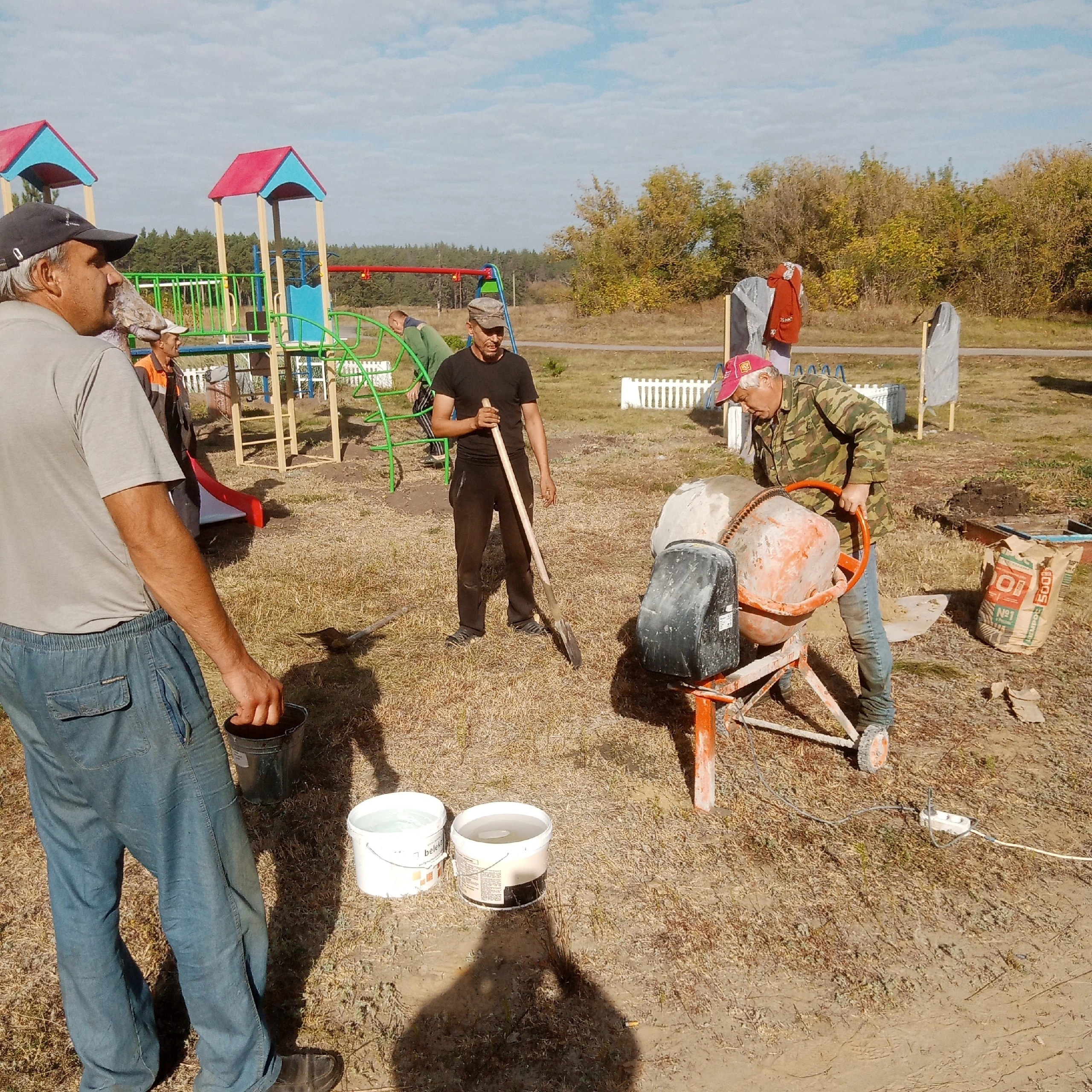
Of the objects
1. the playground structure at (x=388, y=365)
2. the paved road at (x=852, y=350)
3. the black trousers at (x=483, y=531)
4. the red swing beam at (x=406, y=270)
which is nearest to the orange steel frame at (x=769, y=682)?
the black trousers at (x=483, y=531)

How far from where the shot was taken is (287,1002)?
9.32ft

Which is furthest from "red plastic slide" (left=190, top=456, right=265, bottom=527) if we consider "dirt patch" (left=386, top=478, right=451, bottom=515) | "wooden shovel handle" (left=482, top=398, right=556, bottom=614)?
"wooden shovel handle" (left=482, top=398, right=556, bottom=614)

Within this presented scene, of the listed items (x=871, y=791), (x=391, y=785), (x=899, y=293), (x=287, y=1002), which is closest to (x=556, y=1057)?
(x=287, y=1002)

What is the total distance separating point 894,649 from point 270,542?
17.8 ft

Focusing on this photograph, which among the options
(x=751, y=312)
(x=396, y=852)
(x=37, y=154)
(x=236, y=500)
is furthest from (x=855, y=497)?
(x=37, y=154)

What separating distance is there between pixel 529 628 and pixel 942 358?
9.60m

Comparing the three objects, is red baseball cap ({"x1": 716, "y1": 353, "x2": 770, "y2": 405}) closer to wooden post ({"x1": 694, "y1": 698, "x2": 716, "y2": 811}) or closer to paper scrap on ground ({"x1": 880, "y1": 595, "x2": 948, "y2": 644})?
wooden post ({"x1": 694, "y1": 698, "x2": 716, "y2": 811})

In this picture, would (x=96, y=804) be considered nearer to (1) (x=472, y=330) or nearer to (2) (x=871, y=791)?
(2) (x=871, y=791)

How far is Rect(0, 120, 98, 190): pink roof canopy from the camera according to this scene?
10258 mm

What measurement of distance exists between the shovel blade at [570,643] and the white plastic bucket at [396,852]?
194 cm

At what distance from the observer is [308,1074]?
2.45 meters

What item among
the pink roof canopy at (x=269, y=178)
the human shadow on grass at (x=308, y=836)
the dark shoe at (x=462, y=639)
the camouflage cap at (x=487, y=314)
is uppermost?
the pink roof canopy at (x=269, y=178)

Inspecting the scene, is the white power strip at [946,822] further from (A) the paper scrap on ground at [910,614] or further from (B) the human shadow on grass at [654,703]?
(A) the paper scrap on ground at [910,614]

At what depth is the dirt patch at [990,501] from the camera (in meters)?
8.02
